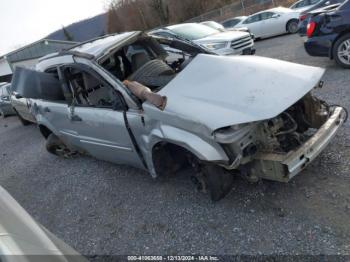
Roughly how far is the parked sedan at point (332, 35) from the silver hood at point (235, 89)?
3.30m

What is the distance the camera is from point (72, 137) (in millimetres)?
4781

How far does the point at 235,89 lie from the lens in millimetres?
3135

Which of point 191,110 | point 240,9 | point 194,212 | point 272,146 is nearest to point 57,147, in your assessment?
point 194,212

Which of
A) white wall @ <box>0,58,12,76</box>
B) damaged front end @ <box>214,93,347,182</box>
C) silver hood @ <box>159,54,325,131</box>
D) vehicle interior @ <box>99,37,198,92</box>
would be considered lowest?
white wall @ <box>0,58,12,76</box>

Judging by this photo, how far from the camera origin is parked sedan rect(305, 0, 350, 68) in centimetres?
602

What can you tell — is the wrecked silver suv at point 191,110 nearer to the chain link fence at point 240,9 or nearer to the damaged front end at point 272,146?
the damaged front end at point 272,146

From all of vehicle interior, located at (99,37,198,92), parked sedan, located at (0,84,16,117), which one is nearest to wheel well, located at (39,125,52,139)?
vehicle interior, located at (99,37,198,92)

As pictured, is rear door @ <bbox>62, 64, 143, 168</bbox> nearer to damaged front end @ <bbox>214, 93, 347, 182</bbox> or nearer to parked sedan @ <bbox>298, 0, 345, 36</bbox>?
damaged front end @ <bbox>214, 93, 347, 182</bbox>

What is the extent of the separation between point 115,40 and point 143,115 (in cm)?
146

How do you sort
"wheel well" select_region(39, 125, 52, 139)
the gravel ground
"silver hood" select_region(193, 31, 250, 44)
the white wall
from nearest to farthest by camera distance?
the gravel ground, "wheel well" select_region(39, 125, 52, 139), "silver hood" select_region(193, 31, 250, 44), the white wall

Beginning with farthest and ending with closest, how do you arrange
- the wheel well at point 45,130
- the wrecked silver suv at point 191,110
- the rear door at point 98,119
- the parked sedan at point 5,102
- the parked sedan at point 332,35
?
1. the parked sedan at point 5,102
2. the parked sedan at point 332,35
3. the wheel well at point 45,130
4. the rear door at point 98,119
5. the wrecked silver suv at point 191,110

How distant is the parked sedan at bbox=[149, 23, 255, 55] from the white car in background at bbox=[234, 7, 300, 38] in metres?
4.78

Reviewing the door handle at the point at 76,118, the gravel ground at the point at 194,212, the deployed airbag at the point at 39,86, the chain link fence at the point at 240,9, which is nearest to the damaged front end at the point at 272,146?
the gravel ground at the point at 194,212

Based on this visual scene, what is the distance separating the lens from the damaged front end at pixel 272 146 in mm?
2777
